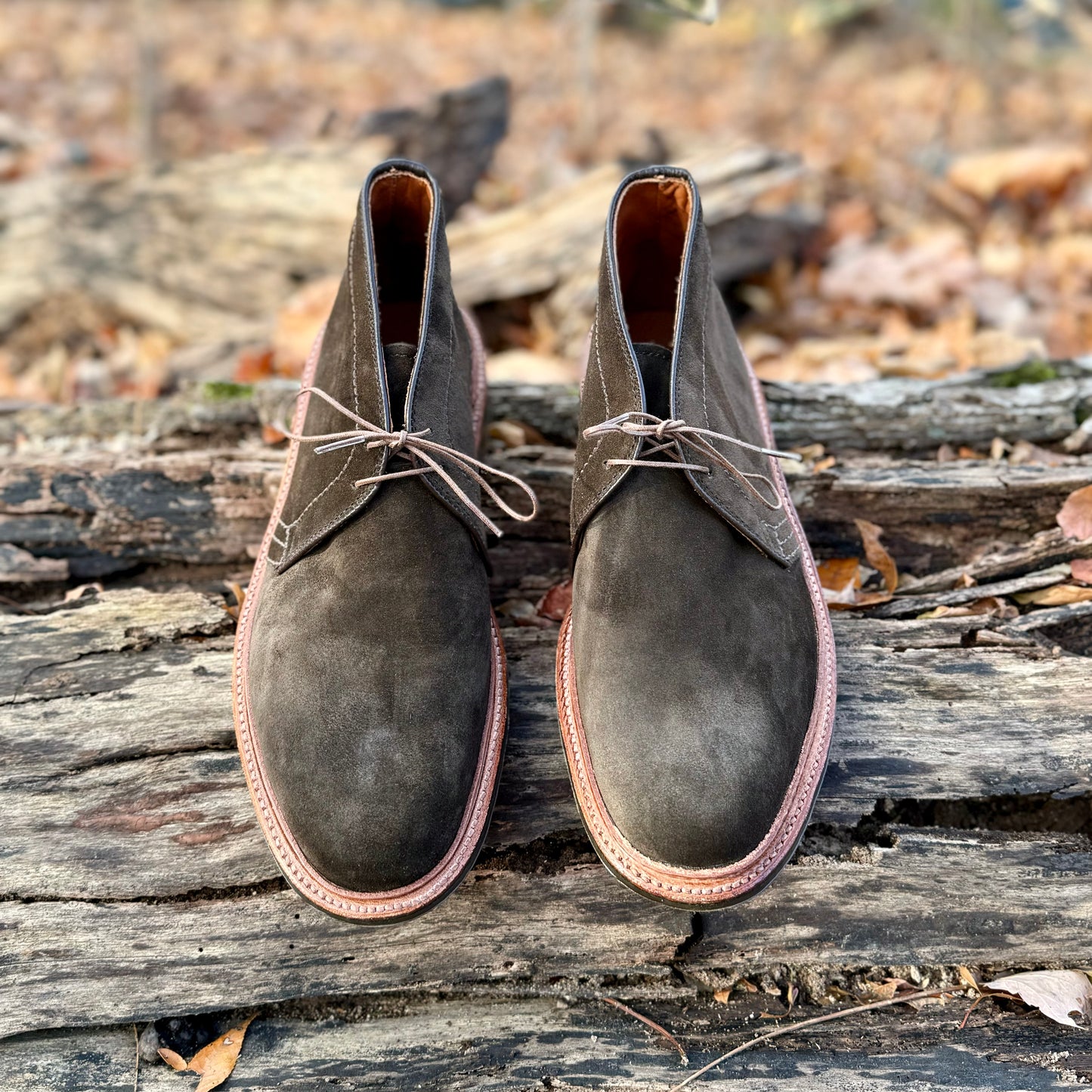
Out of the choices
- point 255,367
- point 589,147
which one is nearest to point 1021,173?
point 589,147

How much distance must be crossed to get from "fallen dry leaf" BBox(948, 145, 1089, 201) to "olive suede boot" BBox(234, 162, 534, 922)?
4563mm

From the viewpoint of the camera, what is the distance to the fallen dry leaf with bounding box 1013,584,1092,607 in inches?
98.0

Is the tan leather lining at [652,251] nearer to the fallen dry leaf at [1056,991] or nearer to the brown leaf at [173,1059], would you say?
the fallen dry leaf at [1056,991]

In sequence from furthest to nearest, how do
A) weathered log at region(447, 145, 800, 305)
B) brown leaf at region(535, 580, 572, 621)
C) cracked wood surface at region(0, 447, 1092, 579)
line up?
weathered log at region(447, 145, 800, 305) < cracked wood surface at region(0, 447, 1092, 579) < brown leaf at region(535, 580, 572, 621)

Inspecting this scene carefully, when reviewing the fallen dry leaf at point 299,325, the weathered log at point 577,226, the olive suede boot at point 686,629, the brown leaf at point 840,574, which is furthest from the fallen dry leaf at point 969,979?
the fallen dry leaf at point 299,325

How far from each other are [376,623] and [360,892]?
0.56 m

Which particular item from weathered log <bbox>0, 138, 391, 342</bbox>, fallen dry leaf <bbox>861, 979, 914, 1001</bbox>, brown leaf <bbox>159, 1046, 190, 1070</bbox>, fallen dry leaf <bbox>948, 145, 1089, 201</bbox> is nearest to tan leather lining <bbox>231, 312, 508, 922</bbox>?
brown leaf <bbox>159, 1046, 190, 1070</bbox>

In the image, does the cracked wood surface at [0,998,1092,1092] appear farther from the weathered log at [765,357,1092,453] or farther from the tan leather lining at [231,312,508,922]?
the weathered log at [765,357,1092,453]

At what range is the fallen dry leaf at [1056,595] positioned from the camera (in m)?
2.49

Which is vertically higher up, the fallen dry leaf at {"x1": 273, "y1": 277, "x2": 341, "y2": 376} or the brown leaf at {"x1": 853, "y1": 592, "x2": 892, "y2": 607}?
the fallen dry leaf at {"x1": 273, "y1": 277, "x2": 341, "y2": 376}

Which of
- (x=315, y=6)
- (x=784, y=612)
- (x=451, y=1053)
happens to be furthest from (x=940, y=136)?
(x=315, y=6)

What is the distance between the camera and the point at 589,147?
7.06 meters

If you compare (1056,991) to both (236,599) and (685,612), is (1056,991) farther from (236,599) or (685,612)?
(236,599)

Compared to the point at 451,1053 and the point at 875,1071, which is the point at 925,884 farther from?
the point at 451,1053
